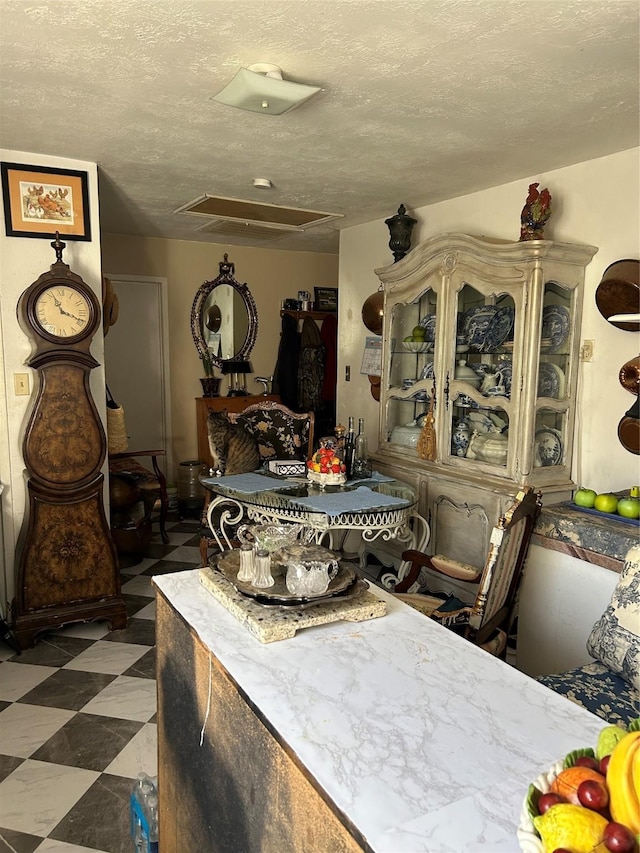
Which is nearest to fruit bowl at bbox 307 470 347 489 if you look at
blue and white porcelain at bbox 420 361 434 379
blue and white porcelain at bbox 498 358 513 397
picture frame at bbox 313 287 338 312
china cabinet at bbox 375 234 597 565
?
china cabinet at bbox 375 234 597 565

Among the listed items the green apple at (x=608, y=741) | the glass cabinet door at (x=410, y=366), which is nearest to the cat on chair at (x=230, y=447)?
the glass cabinet door at (x=410, y=366)

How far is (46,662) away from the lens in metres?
2.96

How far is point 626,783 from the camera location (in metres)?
0.71

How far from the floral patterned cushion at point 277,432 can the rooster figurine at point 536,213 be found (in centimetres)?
204

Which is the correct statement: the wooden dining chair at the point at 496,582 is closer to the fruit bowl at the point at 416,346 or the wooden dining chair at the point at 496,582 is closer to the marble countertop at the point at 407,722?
the marble countertop at the point at 407,722

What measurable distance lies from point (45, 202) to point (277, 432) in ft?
6.69

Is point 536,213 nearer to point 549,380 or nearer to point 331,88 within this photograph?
point 549,380

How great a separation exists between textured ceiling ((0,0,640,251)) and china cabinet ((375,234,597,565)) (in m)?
0.51

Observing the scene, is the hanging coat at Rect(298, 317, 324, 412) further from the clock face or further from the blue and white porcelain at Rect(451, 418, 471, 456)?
the clock face

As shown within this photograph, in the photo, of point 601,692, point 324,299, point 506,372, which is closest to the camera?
point 601,692

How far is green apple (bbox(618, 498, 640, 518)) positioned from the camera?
8.82 ft

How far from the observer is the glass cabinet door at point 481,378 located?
323 cm

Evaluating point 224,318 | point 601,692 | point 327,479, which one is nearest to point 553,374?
point 327,479

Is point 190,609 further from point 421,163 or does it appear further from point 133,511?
point 133,511
